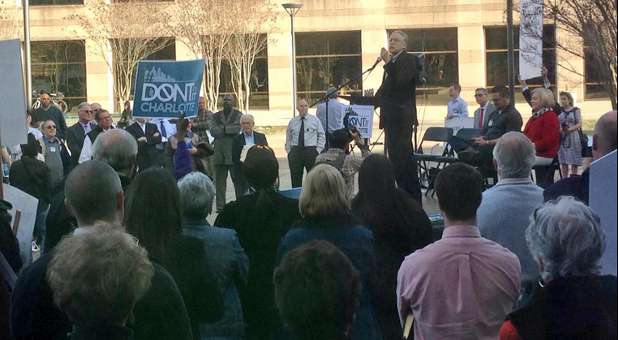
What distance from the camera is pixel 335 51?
45250 millimetres

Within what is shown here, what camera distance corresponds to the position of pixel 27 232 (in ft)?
20.0

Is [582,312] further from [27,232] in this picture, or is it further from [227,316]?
[27,232]

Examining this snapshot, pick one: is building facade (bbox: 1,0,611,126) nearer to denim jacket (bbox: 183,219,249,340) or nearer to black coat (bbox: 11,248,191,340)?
denim jacket (bbox: 183,219,249,340)

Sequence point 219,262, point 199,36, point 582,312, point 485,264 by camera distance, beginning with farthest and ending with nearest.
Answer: point 199,36 → point 219,262 → point 485,264 → point 582,312

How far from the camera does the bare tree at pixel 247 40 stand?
42250mm

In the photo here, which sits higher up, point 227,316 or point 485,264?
point 485,264

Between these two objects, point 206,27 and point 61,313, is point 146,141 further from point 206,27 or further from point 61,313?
point 206,27

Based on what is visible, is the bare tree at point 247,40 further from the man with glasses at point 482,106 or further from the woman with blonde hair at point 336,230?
the woman with blonde hair at point 336,230

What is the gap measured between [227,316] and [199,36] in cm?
3759

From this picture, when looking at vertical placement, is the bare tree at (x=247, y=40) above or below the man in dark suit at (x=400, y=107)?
above

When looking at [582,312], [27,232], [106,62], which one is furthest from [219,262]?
[106,62]

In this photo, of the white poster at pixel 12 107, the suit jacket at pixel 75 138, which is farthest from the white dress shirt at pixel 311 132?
the white poster at pixel 12 107

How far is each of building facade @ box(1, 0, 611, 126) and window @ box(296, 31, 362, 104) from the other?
4 cm

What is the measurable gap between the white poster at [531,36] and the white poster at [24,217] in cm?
631
